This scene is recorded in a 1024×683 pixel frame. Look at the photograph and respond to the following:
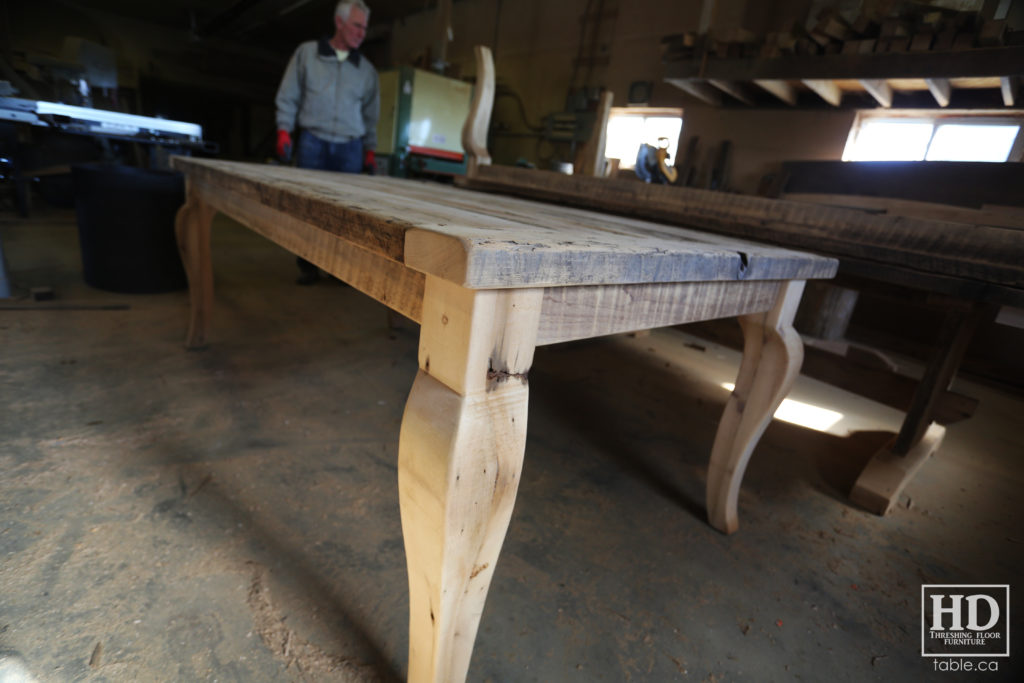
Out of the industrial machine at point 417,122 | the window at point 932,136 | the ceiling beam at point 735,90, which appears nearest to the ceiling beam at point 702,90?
the ceiling beam at point 735,90

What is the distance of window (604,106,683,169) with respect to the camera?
15.7 feet

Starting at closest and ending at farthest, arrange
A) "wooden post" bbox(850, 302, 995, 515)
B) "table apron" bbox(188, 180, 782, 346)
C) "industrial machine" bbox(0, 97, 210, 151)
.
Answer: "table apron" bbox(188, 180, 782, 346)
"wooden post" bbox(850, 302, 995, 515)
"industrial machine" bbox(0, 97, 210, 151)

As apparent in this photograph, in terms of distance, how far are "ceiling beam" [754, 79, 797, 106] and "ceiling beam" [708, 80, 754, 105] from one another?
0.72 ft

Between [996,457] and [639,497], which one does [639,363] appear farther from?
[996,457]

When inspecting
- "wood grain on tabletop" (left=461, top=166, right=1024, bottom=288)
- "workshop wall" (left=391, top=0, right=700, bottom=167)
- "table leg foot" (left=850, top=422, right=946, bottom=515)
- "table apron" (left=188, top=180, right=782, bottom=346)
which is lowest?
"table leg foot" (left=850, top=422, right=946, bottom=515)

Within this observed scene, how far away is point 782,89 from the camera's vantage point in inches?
137

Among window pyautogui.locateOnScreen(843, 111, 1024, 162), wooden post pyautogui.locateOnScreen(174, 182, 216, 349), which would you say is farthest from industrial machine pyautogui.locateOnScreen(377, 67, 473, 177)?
window pyautogui.locateOnScreen(843, 111, 1024, 162)

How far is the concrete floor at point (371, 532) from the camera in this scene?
2.73 feet

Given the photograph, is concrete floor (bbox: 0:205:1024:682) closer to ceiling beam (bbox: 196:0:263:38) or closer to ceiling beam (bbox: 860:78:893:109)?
ceiling beam (bbox: 860:78:893:109)

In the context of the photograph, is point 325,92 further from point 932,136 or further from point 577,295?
point 932,136

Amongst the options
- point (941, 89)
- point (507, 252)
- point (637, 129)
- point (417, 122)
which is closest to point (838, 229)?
point (507, 252)

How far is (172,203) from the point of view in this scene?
2459 mm

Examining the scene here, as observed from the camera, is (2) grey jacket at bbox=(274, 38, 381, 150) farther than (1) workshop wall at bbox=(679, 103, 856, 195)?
No

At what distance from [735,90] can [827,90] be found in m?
0.68
